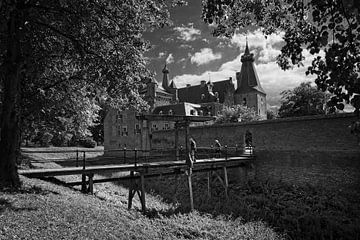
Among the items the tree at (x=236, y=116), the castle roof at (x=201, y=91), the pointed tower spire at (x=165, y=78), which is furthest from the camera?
the pointed tower spire at (x=165, y=78)

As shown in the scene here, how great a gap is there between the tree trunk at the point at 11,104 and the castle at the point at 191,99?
30564 mm

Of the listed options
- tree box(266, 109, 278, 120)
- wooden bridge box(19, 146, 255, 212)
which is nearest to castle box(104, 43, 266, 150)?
tree box(266, 109, 278, 120)

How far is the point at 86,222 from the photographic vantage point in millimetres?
6586

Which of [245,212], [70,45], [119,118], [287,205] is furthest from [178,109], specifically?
[70,45]

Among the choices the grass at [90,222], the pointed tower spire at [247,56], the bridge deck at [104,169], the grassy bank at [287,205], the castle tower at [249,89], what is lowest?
the grassy bank at [287,205]

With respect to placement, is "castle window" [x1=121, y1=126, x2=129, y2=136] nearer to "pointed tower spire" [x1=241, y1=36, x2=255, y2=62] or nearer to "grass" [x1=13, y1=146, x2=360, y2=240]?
"grass" [x1=13, y1=146, x2=360, y2=240]

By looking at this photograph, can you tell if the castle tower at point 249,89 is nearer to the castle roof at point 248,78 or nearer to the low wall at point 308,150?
the castle roof at point 248,78

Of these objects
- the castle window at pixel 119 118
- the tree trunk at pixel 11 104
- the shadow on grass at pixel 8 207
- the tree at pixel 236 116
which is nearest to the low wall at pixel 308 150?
the tree at pixel 236 116

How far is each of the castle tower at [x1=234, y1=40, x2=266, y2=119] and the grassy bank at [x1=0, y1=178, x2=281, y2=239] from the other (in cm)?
4134

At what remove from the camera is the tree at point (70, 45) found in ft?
27.1

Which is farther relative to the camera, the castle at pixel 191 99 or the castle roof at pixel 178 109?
the castle at pixel 191 99

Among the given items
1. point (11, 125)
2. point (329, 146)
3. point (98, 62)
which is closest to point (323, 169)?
point (329, 146)

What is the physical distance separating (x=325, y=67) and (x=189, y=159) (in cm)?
1089

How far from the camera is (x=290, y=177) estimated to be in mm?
18406
